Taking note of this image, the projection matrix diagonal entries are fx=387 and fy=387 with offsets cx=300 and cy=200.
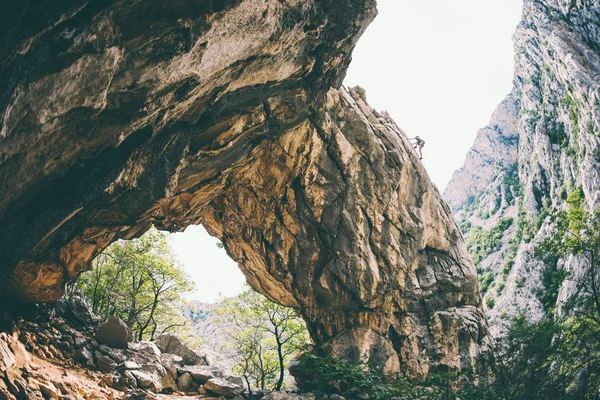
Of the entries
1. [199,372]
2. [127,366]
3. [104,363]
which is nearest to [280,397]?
[199,372]

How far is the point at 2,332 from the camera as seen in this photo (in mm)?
13227

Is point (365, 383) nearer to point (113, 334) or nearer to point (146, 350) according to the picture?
point (146, 350)

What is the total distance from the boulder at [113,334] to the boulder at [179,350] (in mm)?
3551

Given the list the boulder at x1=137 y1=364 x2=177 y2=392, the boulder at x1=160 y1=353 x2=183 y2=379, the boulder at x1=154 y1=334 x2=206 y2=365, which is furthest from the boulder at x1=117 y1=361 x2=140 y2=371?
the boulder at x1=154 y1=334 x2=206 y2=365

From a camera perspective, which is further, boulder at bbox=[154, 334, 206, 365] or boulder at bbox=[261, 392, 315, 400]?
boulder at bbox=[154, 334, 206, 365]

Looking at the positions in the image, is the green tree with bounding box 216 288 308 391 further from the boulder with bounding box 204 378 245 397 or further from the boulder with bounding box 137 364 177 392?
the boulder with bounding box 137 364 177 392

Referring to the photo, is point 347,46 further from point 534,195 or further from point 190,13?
point 534,195

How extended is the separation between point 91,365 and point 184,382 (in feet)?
13.4

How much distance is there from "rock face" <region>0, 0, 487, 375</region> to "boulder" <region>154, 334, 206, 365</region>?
5.27 m

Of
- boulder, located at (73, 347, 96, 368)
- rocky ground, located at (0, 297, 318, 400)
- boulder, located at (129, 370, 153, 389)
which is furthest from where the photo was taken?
boulder, located at (73, 347, 96, 368)

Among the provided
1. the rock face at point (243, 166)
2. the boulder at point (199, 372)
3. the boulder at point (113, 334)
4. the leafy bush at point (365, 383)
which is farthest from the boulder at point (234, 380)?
the boulder at point (113, 334)

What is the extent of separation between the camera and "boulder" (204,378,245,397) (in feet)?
57.3

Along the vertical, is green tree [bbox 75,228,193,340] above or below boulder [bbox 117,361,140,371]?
above

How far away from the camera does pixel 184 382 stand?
1781cm
